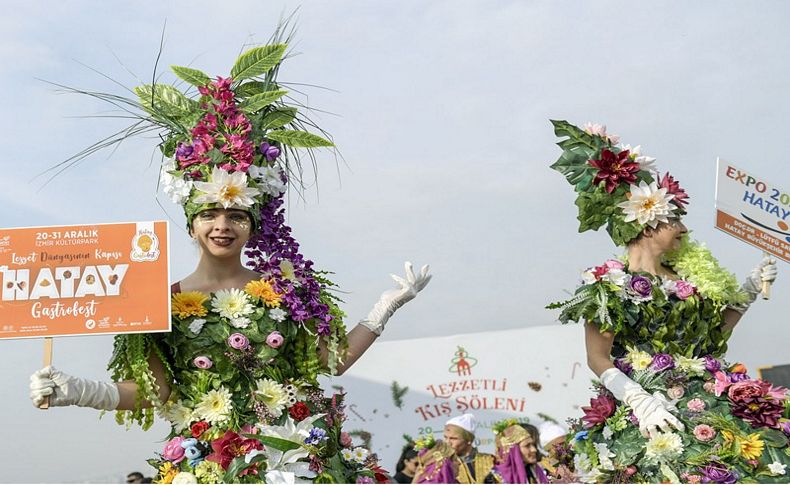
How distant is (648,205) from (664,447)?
4.52 ft

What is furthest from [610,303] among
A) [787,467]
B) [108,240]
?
[108,240]

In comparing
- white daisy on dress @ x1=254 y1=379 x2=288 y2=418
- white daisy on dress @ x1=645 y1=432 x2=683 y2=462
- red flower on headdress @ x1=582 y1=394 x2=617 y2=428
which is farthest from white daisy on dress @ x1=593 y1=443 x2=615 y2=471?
white daisy on dress @ x1=254 y1=379 x2=288 y2=418

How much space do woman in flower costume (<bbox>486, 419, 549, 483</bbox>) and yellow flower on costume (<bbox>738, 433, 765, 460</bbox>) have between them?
9.89ft

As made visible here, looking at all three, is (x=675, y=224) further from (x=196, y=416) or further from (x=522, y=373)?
(x=522, y=373)

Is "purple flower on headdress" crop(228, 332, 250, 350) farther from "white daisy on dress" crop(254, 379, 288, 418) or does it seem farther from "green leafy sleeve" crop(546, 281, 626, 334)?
"green leafy sleeve" crop(546, 281, 626, 334)

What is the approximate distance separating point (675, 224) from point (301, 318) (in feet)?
7.26

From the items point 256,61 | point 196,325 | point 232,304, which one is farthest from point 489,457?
point 256,61

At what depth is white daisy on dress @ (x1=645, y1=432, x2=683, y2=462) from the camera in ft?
14.3

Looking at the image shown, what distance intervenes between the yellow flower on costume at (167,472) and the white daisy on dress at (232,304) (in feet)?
2.27

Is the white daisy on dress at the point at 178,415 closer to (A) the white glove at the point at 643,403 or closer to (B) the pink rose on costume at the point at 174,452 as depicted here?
(B) the pink rose on costume at the point at 174,452

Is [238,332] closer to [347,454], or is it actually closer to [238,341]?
[238,341]

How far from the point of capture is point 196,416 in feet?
13.2

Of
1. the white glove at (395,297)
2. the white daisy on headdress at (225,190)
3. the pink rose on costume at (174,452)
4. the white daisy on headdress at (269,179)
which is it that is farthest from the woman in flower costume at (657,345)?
the pink rose on costume at (174,452)

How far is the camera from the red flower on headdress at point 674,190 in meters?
5.16
